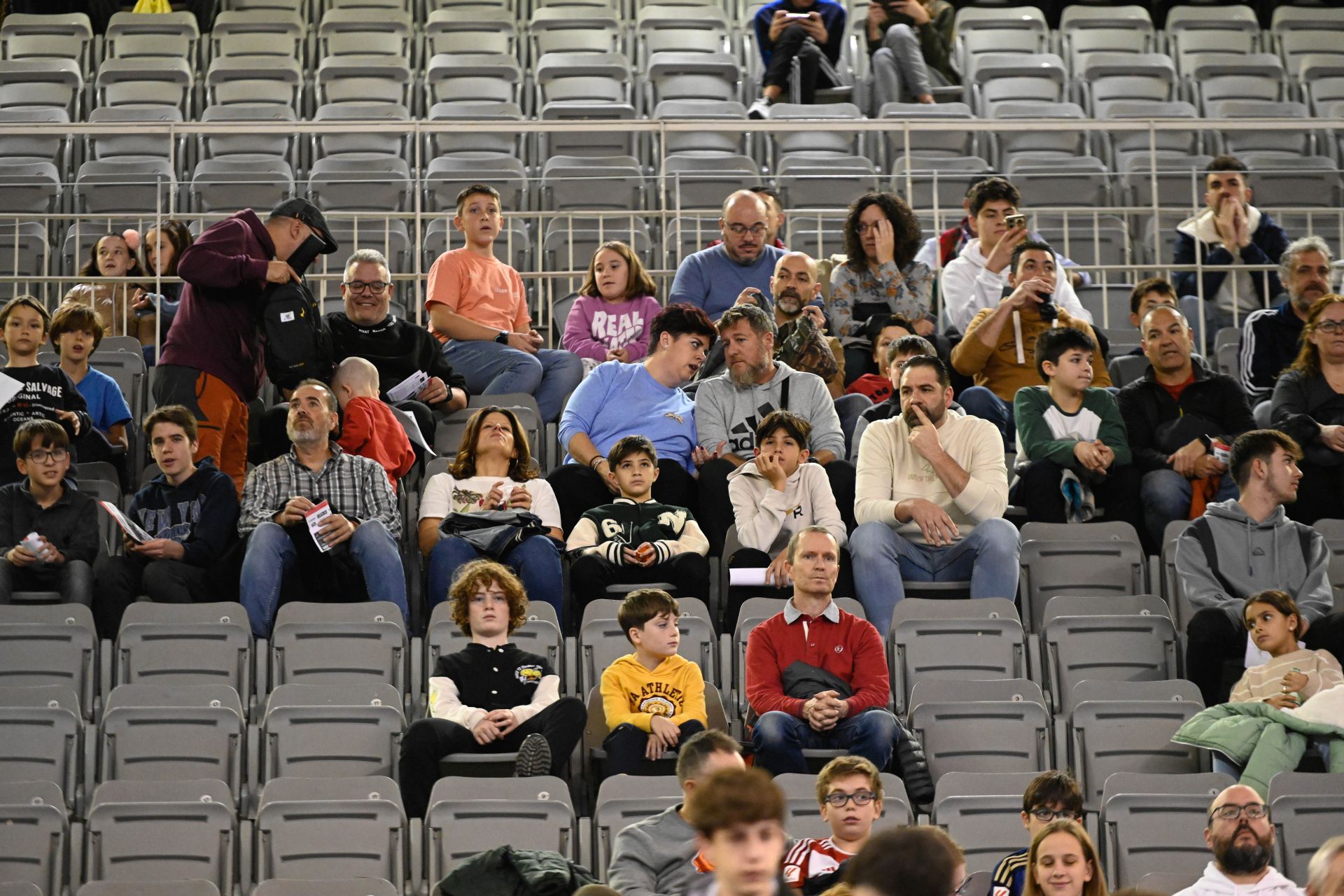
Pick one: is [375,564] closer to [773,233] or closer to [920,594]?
[920,594]

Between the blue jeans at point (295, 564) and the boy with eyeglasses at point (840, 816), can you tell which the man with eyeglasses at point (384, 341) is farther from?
the boy with eyeglasses at point (840, 816)

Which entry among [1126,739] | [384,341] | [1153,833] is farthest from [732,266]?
[1153,833]

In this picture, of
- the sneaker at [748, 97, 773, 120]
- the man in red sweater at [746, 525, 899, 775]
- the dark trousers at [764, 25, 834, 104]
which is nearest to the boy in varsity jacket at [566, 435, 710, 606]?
the man in red sweater at [746, 525, 899, 775]

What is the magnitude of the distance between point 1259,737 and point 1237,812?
1.96 feet

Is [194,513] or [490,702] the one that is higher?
[194,513]

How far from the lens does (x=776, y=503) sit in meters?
6.00

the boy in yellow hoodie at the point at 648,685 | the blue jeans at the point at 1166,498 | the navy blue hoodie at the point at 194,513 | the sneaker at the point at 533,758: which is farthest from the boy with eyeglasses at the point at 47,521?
the blue jeans at the point at 1166,498

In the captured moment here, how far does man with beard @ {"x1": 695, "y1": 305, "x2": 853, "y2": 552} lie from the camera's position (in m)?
6.49

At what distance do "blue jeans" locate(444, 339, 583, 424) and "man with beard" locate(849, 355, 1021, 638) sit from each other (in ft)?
4.70

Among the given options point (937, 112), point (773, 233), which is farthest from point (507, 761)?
point (937, 112)

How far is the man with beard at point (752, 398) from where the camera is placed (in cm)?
649

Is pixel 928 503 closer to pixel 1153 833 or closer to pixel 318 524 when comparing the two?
pixel 1153 833

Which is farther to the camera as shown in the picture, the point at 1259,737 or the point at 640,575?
the point at 640,575

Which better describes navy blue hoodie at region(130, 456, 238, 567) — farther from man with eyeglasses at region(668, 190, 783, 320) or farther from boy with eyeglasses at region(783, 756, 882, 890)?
boy with eyeglasses at region(783, 756, 882, 890)
